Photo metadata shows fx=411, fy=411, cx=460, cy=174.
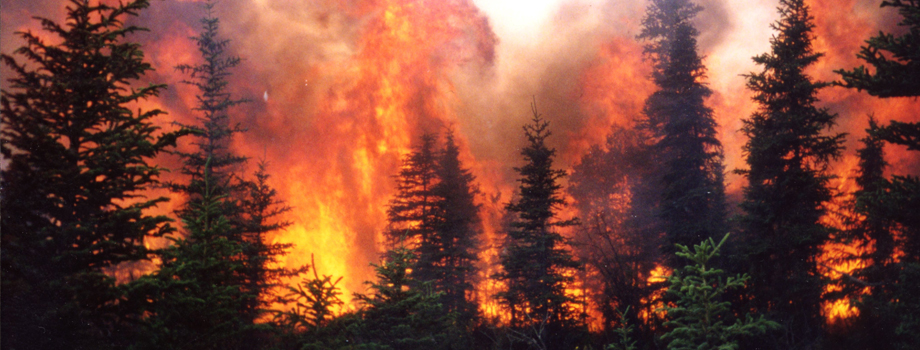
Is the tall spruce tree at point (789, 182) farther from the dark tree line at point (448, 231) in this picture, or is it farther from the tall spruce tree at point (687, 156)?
the tall spruce tree at point (687, 156)

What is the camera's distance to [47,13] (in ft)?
60.2

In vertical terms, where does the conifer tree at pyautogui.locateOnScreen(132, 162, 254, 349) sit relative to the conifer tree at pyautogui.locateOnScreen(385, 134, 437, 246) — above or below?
below

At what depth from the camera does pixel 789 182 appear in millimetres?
16250

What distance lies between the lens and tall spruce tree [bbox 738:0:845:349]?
15.7 metres

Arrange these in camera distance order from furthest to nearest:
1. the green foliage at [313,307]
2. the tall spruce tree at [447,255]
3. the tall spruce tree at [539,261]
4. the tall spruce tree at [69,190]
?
the tall spruce tree at [447,255] < the tall spruce tree at [539,261] < the green foliage at [313,307] < the tall spruce tree at [69,190]

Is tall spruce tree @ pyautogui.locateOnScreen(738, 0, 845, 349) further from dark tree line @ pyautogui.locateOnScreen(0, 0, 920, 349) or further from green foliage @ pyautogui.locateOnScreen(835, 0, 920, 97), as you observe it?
green foliage @ pyautogui.locateOnScreen(835, 0, 920, 97)

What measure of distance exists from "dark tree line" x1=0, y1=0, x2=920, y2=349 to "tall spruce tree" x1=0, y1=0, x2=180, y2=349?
0.03m

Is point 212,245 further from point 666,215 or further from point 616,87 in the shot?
point 616,87

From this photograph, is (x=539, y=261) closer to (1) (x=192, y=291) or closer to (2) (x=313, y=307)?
(2) (x=313, y=307)

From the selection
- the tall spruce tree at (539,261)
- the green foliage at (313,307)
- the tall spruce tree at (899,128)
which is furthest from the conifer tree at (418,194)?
the tall spruce tree at (899,128)

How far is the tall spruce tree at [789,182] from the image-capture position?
617 inches

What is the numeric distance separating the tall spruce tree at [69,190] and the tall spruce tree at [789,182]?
19355mm

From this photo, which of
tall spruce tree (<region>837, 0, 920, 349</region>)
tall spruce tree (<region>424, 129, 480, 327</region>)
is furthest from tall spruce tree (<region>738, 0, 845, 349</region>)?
tall spruce tree (<region>424, 129, 480, 327</region>)

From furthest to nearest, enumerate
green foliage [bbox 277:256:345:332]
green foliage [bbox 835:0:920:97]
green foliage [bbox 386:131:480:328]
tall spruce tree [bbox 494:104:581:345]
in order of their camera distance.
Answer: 1. green foliage [bbox 386:131:480:328]
2. tall spruce tree [bbox 494:104:581:345]
3. green foliage [bbox 835:0:920:97]
4. green foliage [bbox 277:256:345:332]
